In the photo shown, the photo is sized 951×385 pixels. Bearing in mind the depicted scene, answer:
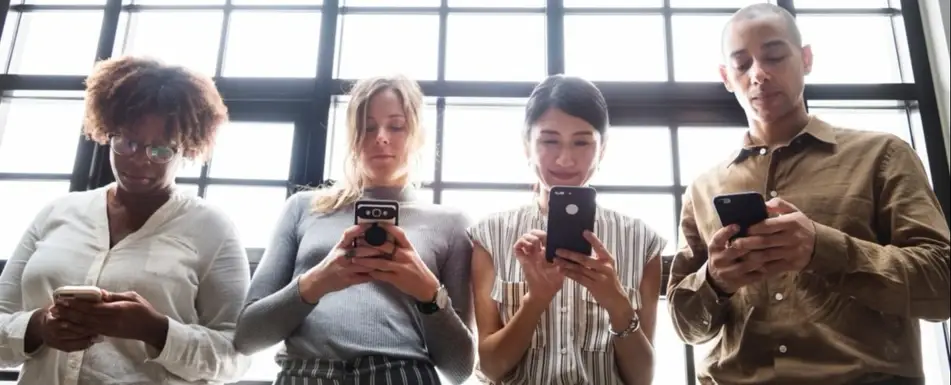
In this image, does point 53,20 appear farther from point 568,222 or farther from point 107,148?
point 568,222

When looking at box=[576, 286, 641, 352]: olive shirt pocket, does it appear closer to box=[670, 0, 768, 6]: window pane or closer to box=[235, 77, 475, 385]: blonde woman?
box=[235, 77, 475, 385]: blonde woman

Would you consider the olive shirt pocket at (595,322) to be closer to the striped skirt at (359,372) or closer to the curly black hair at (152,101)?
the striped skirt at (359,372)

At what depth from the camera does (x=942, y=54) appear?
29.9 inches

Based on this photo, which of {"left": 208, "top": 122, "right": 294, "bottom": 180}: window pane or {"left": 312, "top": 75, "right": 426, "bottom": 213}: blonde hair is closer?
{"left": 312, "top": 75, "right": 426, "bottom": 213}: blonde hair

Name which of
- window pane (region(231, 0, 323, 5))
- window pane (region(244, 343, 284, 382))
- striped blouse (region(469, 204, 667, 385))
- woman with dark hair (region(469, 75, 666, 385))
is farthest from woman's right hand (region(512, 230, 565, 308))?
window pane (region(231, 0, 323, 5))

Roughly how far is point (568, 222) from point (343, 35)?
4.17 ft

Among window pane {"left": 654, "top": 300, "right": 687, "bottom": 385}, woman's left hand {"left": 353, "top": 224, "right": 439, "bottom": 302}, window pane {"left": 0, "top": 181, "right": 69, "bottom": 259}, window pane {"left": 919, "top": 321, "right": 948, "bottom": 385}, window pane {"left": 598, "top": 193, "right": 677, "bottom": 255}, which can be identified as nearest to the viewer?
woman's left hand {"left": 353, "top": 224, "right": 439, "bottom": 302}

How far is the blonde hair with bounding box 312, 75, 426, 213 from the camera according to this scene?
1.36 meters

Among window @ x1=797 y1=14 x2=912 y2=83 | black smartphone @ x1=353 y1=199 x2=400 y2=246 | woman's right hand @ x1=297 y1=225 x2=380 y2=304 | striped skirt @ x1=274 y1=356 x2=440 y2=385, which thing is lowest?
striped skirt @ x1=274 y1=356 x2=440 y2=385

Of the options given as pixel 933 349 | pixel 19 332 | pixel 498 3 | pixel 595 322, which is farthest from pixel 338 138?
pixel 933 349

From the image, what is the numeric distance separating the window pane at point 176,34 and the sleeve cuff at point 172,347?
1.10m

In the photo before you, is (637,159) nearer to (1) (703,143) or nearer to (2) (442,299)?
(1) (703,143)

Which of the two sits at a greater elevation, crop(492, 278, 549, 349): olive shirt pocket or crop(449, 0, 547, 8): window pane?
crop(449, 0, 547, 8): window pane

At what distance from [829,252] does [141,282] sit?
49.2 inches
